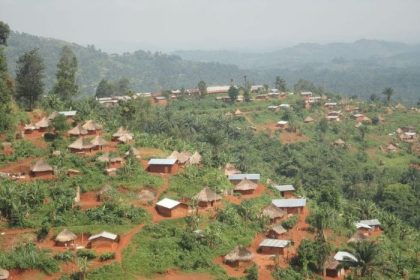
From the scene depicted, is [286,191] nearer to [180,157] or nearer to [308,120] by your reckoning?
[180,157]

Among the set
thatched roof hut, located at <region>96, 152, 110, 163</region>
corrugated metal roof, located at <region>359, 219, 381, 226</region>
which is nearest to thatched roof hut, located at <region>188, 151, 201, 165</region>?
thatched roof hut, located at <region>96, 152, 110, 163</region>

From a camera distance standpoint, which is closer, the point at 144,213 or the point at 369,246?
the point at 369,246

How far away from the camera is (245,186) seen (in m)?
49.1

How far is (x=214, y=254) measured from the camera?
37.8 metres

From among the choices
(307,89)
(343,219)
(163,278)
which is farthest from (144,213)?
(307,89)

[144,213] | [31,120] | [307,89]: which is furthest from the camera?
[307,89]

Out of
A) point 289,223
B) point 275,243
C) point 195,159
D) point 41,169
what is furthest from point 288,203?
point 41,169

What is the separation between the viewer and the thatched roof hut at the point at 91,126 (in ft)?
177

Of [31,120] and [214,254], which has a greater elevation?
[31,120]

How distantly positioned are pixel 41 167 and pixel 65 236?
10.4 m

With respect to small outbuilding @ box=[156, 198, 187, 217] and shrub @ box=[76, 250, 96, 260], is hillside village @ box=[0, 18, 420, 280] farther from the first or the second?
shrub @ box=[76, 250, 96, 260]

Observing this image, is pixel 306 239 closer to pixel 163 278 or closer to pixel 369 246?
pixel 369 246

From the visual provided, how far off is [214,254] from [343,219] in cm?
1709

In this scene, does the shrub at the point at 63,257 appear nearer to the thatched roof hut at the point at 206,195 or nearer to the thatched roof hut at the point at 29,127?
the thatched roof hut at the point at 206,195
